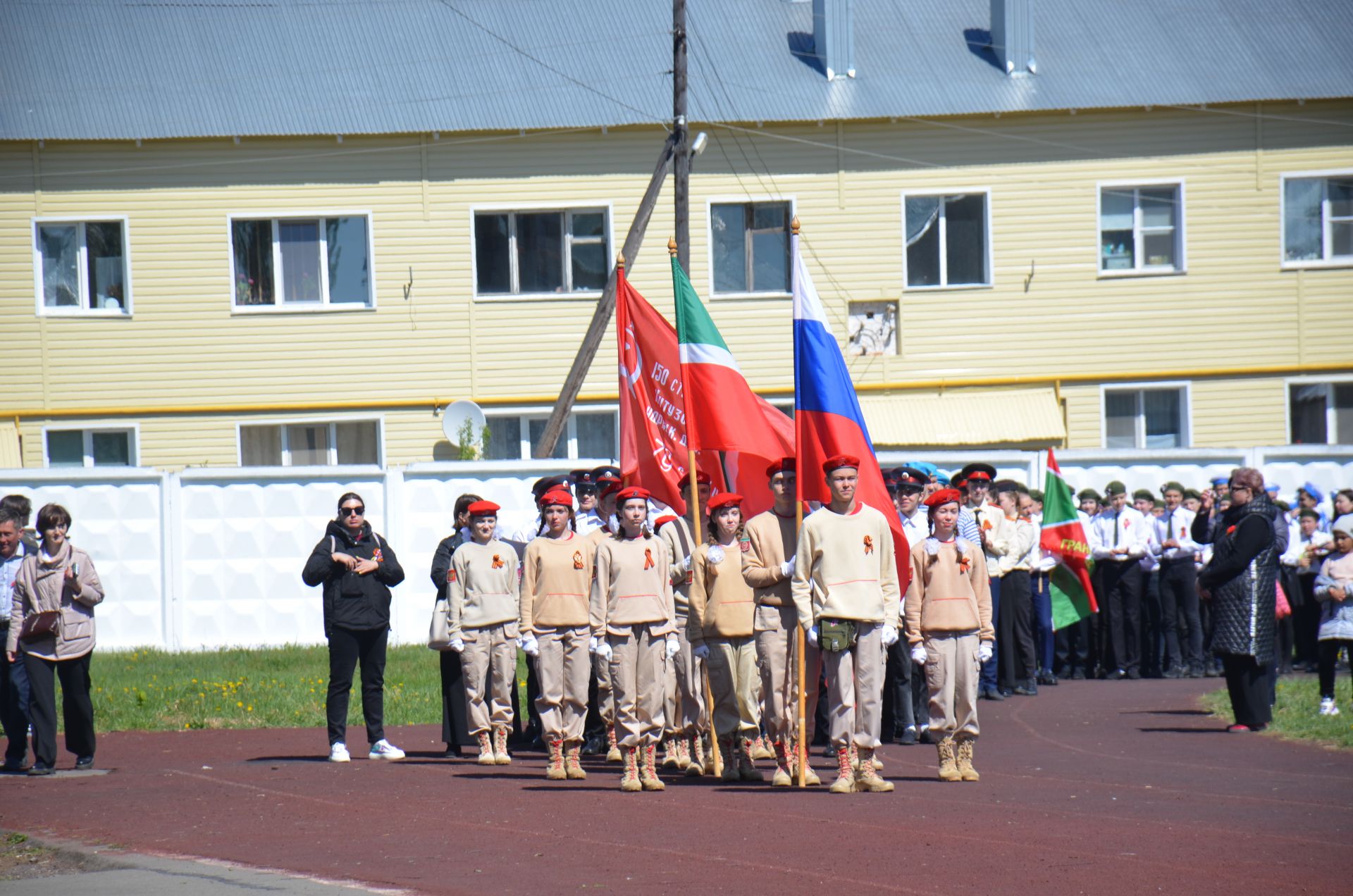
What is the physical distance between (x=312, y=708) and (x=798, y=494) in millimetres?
6684

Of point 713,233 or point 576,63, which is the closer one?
point 713,233

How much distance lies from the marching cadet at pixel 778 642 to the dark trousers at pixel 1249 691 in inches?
179

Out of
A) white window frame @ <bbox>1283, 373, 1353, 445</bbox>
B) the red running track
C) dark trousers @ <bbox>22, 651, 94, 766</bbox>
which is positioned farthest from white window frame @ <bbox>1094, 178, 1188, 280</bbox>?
dark trousers @ <bbox>22, 651, 94, 766</bbox>

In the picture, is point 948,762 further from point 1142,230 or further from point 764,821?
point 1142,230

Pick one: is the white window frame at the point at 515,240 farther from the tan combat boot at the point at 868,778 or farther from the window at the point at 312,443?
the tan combat boot at the point at 868,778

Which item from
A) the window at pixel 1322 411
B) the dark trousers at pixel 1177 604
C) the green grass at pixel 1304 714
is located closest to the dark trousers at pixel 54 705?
the green grass at pixel 1304 714

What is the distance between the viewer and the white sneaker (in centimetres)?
1245

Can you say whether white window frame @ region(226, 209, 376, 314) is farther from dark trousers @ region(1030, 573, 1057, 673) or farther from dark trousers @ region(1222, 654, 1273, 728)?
dark trousers @ region(1222, 654, 1273, 728)

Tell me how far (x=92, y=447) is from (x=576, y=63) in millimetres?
10111

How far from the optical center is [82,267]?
25672 millimetres

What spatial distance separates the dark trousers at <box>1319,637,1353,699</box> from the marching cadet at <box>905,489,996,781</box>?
4.49 meters

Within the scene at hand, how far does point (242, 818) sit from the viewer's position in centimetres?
960

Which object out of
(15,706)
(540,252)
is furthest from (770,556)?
(540,252)

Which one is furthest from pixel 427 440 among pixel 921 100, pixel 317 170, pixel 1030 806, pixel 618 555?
pixel 1030 806
